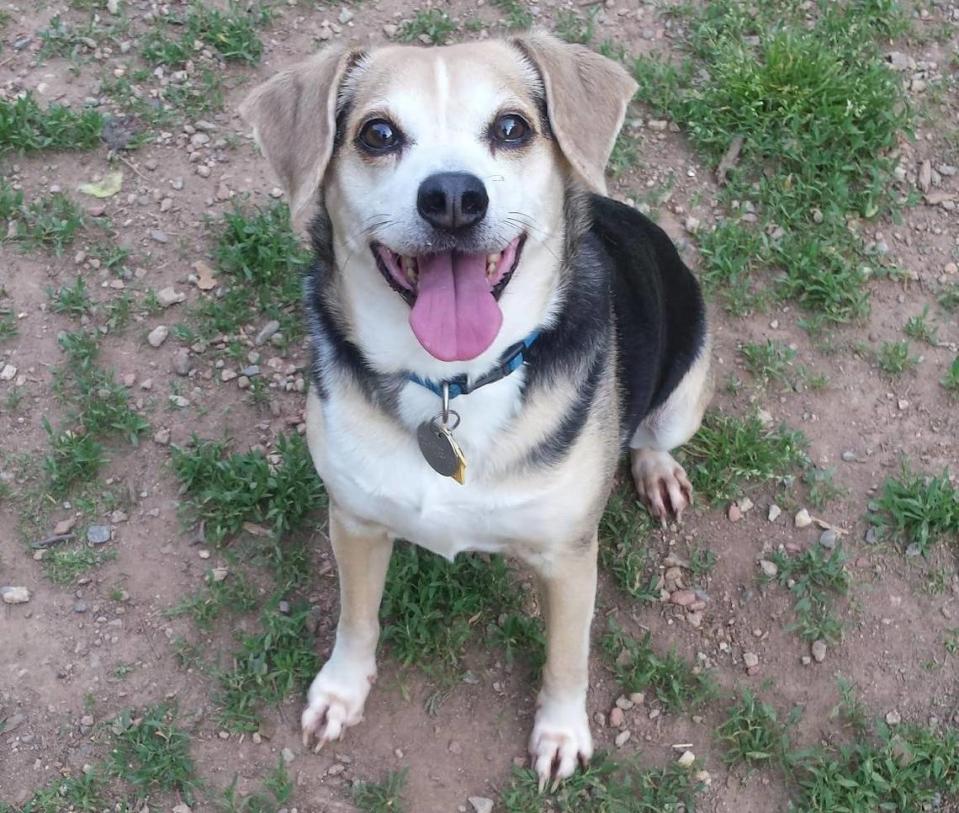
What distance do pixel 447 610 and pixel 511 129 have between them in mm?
1996

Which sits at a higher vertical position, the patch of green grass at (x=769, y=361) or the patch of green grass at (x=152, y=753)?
the patch of green grass at (x=769, y=361)

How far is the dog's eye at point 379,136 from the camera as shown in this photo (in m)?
2.83

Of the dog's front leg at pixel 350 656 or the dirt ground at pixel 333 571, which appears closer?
the dog's front leg at pixel 350 656

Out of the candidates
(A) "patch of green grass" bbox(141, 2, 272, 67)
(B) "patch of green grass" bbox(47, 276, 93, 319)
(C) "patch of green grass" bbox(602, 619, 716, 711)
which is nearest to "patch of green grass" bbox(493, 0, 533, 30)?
(A) "patch of green grass" bbox(141, 2, 272, 67)

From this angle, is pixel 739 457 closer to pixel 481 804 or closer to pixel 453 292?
pixel 481 804

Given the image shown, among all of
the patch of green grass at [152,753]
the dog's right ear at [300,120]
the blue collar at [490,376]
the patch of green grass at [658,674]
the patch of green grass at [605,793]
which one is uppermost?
the dog's right ear at [300,120]

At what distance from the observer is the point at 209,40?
5738mm

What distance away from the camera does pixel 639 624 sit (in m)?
4.16

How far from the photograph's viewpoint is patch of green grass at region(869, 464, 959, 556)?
4.29 meters

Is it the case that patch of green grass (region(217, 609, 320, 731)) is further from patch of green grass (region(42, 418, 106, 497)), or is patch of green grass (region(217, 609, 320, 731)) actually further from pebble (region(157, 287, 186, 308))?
pebble (region(157, 287, 186, 308))

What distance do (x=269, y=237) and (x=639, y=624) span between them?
2.50 meters

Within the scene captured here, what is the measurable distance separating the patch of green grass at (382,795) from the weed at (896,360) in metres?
2.81

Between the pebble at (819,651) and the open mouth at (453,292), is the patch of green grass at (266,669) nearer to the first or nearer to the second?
the open mouth at (453,292)

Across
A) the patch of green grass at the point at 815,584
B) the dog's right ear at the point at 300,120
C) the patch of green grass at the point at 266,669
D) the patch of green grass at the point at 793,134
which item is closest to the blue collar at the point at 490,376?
the dog's right ear at the point at 300,120
